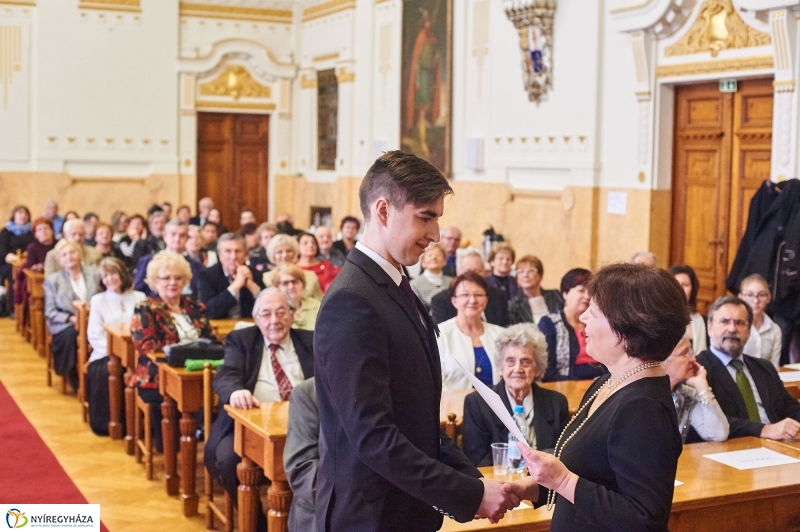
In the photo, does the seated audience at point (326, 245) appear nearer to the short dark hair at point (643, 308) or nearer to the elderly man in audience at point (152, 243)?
the elderly man in audience at point (152, 243)

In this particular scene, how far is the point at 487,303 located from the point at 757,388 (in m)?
2.79

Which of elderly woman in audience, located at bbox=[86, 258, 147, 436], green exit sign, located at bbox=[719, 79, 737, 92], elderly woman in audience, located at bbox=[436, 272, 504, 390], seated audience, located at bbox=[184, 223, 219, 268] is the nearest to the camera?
elderly woman in audience, located at bbox=[436, 272, 504, 390]

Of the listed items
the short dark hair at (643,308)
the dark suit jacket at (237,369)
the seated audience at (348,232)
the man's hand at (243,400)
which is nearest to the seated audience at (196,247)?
the seated audience at (348,232)

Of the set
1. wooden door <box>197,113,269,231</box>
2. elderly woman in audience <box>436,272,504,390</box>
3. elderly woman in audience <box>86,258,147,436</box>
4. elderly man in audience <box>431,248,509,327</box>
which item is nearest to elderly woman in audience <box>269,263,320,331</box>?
elderly man in audience <box>431,248,509,327</box>

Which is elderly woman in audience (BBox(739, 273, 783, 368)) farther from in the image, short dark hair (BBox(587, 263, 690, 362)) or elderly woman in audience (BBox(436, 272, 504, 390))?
short dark hair (BBox(587, 263, 690, 362))

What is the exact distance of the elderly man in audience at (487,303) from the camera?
24.9 feet

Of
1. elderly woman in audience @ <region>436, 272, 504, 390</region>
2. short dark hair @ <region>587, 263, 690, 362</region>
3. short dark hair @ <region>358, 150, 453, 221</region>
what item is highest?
short dark hair @ <region>358, 150, 453, 221</region>

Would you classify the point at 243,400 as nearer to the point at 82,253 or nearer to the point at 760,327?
the point at 760,327

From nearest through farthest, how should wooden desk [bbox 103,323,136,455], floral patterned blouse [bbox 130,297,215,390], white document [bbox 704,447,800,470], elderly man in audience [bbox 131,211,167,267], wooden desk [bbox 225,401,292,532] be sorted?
white document [bbox 704,447,800,470] < wooden desk [bbox 225,401,292,532] < floral patterned blouse [bbox 130,297,215,390] < wooden desk [bbox 103,323,136,455] < elderly man in audience [bbox 131,211,167,267]

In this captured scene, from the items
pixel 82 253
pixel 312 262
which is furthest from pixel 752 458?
pixel 82 253

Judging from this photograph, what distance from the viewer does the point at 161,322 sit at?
6734 mm

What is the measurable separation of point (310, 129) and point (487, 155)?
5.74 meters

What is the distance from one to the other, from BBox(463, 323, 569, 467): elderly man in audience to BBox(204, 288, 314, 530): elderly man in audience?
4.14 ft

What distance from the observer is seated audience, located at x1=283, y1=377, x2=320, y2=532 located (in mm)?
4191
